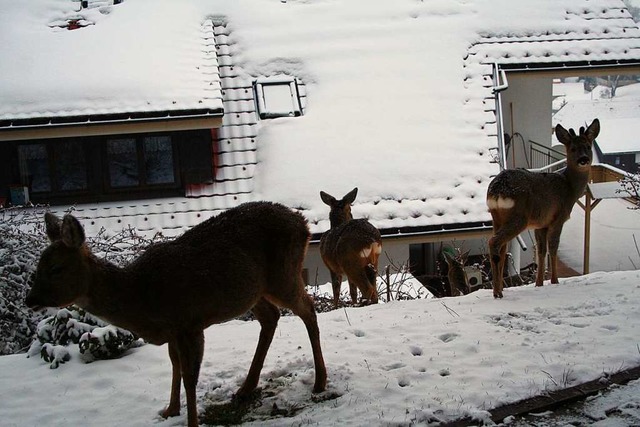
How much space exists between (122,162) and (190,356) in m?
8.77

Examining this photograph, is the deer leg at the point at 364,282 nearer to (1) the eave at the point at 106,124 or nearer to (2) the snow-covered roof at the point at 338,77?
(2) the snow-covered roof at the point at 338,77

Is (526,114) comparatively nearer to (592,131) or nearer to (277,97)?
(277,97)

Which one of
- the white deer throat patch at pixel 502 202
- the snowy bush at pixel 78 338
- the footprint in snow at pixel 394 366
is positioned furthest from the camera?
the white deer throat patch at pixel 502 202

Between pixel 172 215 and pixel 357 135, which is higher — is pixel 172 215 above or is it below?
below

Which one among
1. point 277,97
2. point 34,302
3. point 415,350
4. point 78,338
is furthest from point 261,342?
point 277,97

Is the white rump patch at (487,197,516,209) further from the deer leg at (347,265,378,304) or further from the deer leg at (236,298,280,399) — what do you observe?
the deer leg at (236,298,280,399)

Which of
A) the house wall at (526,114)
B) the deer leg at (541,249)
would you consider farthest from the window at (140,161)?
the house wall at (526,114)

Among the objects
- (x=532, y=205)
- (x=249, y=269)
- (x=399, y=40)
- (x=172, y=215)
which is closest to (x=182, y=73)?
(x=172, y=215)

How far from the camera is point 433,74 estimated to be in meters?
14.7

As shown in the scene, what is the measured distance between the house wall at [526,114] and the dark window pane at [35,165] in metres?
11.5

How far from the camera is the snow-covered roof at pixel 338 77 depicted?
487 inches

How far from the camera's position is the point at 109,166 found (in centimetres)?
1264

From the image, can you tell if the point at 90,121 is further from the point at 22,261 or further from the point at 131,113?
the point at 22,261

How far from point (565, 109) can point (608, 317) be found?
42071 millimetres
